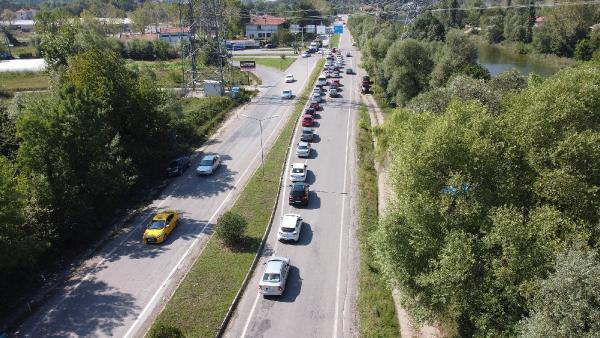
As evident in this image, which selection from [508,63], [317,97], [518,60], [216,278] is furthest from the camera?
[518,60]

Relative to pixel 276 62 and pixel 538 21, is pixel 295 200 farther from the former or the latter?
pixel 538 21

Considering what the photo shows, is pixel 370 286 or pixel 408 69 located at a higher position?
pixel 408 69

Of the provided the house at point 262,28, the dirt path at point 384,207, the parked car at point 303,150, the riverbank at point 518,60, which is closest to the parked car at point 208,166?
the parked car at point 303,150

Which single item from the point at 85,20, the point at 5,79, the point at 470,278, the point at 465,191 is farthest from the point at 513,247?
the point at 85,20

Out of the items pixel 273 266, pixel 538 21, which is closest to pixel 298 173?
pixel 273 266

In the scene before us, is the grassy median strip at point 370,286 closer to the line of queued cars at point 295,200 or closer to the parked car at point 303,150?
the line of queued cars at point 295,200

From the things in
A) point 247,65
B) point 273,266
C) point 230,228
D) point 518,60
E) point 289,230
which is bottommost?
point 273,266
